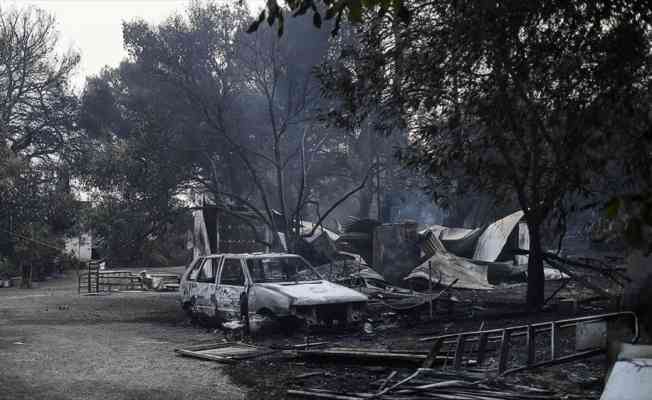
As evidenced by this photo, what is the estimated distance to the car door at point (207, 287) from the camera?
13.1 metres

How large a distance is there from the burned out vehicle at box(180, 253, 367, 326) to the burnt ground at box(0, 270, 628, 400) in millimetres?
407

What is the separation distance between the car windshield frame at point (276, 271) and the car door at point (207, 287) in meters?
0.94

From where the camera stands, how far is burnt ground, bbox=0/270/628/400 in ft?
24.5

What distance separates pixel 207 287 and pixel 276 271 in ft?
4.90

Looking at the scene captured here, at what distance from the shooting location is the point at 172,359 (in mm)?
9664

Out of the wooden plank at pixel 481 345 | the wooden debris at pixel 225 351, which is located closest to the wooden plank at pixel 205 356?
the wooden debris at pixel 225 351

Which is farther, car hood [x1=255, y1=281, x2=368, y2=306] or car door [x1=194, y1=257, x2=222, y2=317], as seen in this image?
car door [x1=194, y1=257, x2=222, y2=317]

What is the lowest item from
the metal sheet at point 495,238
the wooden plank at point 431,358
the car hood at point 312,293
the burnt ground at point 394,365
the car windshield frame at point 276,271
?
the burnt ground at point 394,365

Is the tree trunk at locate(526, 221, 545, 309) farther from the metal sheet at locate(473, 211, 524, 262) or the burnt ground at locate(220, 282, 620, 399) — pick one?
the metal sheet at locate(473, 211, 524, 262)

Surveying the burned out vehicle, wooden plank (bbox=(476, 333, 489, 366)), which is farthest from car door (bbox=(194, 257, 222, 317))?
wooden plank (bbox=(476, 333, 489, 366))

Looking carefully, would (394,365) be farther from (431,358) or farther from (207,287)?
(207,287)

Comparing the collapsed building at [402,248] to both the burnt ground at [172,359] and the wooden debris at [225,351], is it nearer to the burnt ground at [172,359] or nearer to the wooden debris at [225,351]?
the burnt ground at [172,359]

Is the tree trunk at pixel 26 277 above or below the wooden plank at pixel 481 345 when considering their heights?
above

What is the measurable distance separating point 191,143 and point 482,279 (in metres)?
11.9
